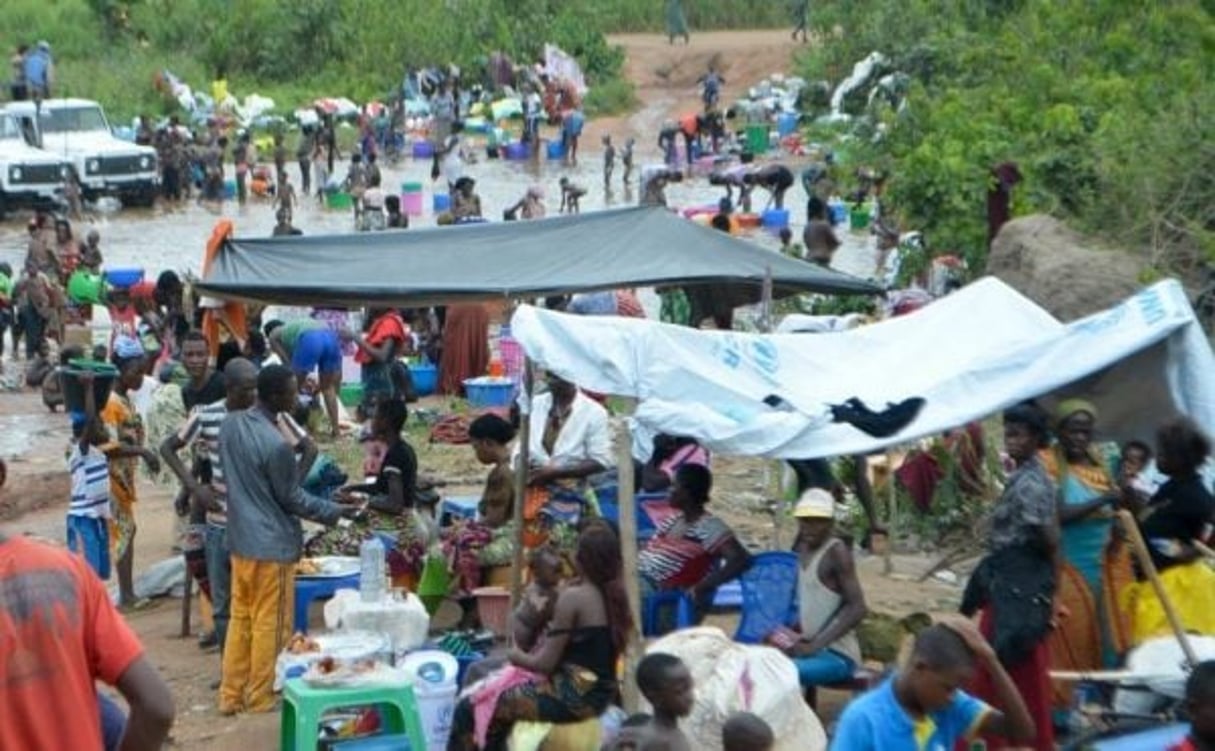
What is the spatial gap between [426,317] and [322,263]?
26.3 ft

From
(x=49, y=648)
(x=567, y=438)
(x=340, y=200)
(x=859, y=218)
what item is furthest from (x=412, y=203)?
(x=49, y=648)

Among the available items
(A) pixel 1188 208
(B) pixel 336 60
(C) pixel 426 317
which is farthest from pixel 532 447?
(B) pixel 336 60

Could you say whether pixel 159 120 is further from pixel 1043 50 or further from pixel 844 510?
pixel 844 510

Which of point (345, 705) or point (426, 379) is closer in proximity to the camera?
point (345, 705)

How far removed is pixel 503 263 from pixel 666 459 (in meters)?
1.43

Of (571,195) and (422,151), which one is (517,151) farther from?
(571,195)

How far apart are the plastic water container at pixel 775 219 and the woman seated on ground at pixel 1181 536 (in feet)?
70.0

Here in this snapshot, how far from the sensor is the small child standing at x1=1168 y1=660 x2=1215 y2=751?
5.30 m

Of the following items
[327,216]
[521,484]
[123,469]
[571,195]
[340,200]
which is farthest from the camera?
[340,200]

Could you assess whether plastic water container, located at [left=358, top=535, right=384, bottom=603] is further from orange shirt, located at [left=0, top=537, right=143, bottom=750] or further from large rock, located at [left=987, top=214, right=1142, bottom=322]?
large rock, located at [left=987, top=214, right=1142, bottom=322]

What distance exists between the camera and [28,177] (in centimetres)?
3309

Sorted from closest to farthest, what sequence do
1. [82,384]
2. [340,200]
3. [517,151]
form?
[82,384], [340,200], [517,151]

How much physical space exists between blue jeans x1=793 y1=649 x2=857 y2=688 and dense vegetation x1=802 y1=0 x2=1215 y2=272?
5881 mm

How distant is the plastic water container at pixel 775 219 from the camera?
29578 mm
